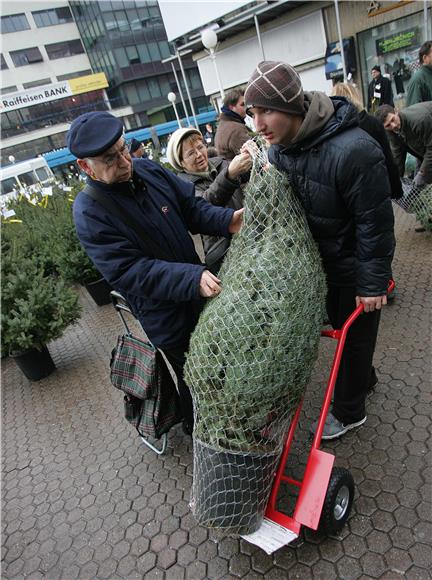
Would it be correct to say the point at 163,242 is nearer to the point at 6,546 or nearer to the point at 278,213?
the point at 278,213

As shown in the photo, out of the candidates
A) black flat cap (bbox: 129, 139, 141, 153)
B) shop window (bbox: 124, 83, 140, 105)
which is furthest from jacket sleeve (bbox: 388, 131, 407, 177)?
shop window (bbox: 124, 83, 140, 105)

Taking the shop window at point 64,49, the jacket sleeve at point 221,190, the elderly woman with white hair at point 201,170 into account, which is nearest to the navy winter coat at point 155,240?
the jacket sleeve at point 221,190

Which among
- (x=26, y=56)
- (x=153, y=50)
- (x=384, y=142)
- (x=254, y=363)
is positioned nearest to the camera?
(x=254, y=363)

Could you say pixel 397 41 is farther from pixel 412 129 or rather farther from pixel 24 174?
pixel 24 174

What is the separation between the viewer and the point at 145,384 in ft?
8.54

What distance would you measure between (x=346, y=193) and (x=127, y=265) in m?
1.13

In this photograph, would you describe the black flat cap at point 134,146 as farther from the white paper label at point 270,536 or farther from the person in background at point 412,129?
the white paper label at point 270,536

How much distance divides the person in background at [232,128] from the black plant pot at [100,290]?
353 cm

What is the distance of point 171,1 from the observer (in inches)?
672

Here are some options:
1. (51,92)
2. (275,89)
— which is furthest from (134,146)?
(51,92)

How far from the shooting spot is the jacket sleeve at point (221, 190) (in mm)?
2473

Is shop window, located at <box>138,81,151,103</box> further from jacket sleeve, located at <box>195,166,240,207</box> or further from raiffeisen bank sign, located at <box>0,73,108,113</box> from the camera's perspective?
jacket sleeve, located at <box>195,166,240,207</box>

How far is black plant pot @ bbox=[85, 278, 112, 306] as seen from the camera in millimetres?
6359

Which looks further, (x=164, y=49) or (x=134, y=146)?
(x=164, y=49)
